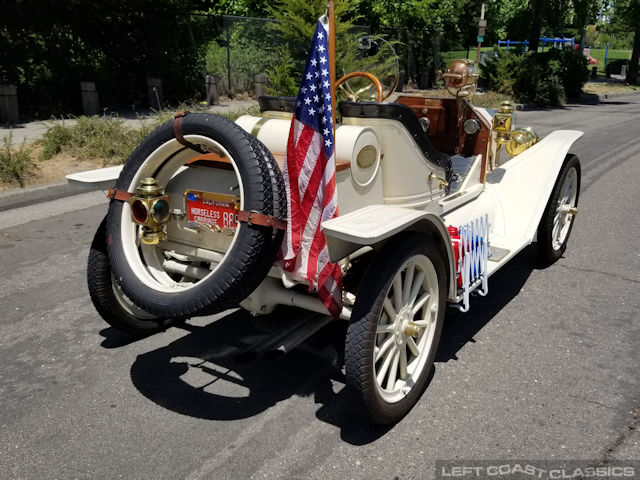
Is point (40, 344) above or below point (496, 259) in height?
below

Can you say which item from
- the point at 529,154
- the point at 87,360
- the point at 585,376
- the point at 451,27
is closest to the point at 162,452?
the point at 87,360

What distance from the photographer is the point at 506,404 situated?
10.6ft

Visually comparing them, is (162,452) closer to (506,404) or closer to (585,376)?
(506,404)

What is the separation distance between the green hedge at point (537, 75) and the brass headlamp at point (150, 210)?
60.2 feet

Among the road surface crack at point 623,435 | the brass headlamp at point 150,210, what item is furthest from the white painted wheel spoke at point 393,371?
the brass headlamp at point 150,210

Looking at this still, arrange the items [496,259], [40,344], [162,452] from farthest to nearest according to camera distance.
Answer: [496,259], [40,344], [162,452]

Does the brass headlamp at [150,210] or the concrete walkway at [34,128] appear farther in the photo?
the concrete walkway at [34,128]

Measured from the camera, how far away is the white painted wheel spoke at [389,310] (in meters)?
2.91

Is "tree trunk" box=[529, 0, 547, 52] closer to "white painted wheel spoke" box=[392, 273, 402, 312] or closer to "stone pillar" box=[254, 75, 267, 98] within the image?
"stone pillar" box=[254, 75, 267, 98]

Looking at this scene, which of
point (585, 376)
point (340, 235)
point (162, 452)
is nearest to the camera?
point (340, 235)

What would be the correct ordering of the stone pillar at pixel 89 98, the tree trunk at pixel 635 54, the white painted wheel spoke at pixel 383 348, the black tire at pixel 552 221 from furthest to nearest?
the tree trunk at pixel 635 54, the stone pillar at pixel 89 98, the black tire at pixel 552 221, the white painted wheel spoke at pixel 383 348

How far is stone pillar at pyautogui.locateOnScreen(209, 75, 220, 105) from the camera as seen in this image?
14.6 meters

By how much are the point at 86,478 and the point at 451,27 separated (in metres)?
23.1

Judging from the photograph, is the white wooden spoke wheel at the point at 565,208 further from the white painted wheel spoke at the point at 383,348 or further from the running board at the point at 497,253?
the white painted wheel spoke at the point at 383,348
